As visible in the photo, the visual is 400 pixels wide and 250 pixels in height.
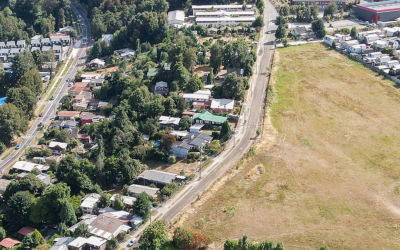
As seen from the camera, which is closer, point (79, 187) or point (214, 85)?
point (79, 187)

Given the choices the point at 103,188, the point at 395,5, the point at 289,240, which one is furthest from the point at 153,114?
the point at 395,5

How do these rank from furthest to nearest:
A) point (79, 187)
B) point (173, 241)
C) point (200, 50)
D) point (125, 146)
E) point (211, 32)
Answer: point (211, 32)
point (200, 50)
point (125, 146)
point (79, 187)
point (173, 241)

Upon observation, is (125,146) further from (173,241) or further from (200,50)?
(200,50)

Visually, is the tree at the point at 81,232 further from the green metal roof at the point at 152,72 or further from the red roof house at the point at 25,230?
the green metal roof at the point at 152,72

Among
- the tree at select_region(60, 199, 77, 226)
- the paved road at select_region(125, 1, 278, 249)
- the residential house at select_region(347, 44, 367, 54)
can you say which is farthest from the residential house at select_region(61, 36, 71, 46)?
the tree at select_region(60, 199, 77, 226)

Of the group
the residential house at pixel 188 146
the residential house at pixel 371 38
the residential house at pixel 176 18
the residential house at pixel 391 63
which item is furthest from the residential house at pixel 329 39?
the residential house at pixel 188 146

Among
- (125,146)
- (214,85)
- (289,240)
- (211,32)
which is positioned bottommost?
(289,240)

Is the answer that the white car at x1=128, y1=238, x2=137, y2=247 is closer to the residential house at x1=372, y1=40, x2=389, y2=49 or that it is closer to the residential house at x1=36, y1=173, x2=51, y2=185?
the residential house at x1=36, y1=173, x2=51, y2=185
